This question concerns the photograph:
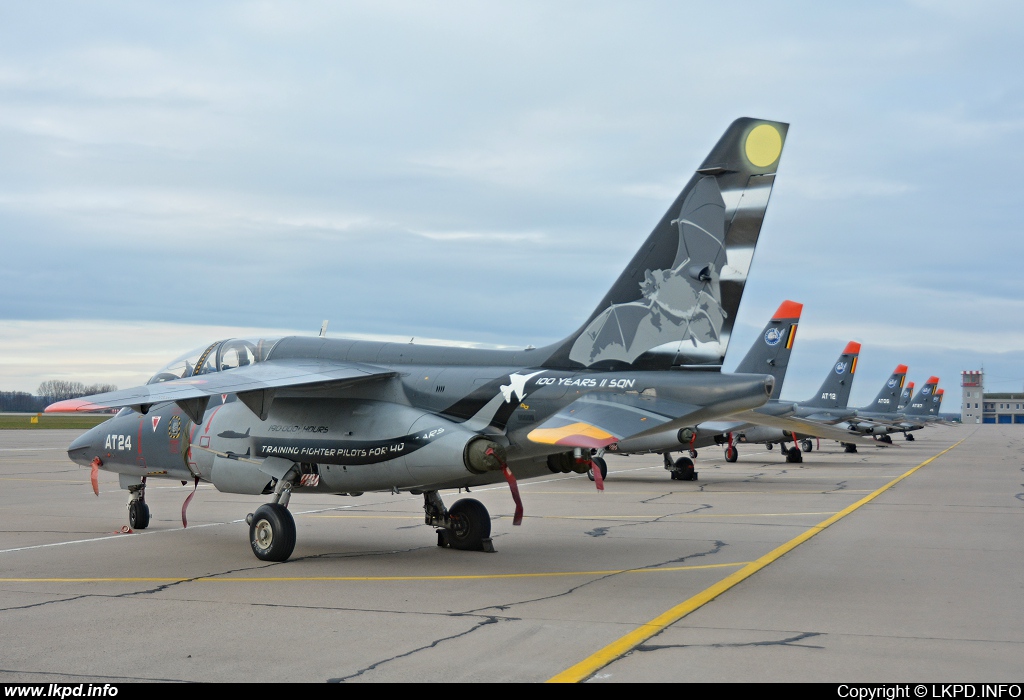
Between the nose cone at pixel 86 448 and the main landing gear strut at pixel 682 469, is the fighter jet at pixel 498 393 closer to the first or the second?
the nose cone at pixel 86 448

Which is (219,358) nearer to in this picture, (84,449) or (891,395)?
(84,449)

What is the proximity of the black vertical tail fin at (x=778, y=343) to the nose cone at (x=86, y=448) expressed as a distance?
22.8m

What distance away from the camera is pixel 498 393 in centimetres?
1087

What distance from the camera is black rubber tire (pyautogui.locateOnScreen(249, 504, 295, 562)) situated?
443 inches

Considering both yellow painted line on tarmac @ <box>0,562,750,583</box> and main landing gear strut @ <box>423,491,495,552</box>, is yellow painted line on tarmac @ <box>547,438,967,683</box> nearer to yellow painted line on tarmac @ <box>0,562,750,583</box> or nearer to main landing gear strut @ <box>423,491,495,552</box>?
yellow painted line on tarmac @ <box>0,562,750,583</box>

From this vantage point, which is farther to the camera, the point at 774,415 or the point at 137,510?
the point at 774,415

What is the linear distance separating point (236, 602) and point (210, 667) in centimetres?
248

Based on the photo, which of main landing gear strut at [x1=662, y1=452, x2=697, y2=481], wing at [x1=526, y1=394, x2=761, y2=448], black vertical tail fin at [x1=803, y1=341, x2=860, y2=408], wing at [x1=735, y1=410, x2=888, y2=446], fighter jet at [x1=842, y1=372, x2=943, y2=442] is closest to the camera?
wing at [x1=526, y1=394, x2=761, y2=448]

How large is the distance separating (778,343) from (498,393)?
22.9m

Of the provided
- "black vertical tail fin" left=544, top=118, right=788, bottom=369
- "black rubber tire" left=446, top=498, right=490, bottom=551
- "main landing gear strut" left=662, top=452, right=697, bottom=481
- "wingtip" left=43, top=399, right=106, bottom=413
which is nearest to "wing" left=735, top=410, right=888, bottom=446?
"black vertical tail fin" left=544, top=118, right=788, bottom=369

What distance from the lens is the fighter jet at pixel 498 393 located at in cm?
1012

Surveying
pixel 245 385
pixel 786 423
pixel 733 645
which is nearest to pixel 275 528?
pixel 245 385

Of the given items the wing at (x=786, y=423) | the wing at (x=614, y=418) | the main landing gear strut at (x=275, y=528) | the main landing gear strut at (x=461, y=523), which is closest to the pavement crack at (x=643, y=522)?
the main landing gear strut at (x=461, y=523)

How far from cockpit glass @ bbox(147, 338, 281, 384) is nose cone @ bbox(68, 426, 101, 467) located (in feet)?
5.70
